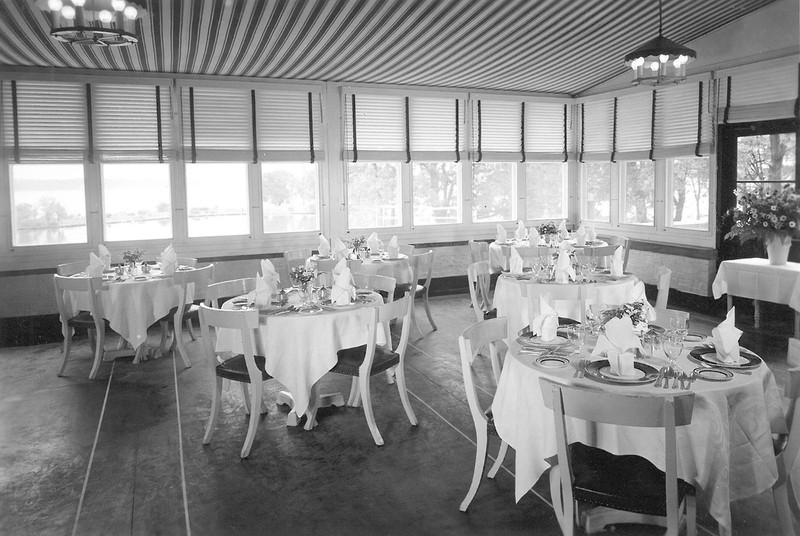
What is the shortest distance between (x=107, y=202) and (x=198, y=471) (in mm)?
5589

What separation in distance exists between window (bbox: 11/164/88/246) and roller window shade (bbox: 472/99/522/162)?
588 centimetres

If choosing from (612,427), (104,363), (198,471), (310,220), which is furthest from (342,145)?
(612,427)

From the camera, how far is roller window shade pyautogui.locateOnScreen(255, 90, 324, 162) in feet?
30.2

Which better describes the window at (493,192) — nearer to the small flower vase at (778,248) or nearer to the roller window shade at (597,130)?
the roller window shade at (597,130)

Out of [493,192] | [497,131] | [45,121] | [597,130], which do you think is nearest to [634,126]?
[597,130]

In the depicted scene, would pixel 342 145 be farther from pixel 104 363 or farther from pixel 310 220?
pixel 104 363

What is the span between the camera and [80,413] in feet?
17.0

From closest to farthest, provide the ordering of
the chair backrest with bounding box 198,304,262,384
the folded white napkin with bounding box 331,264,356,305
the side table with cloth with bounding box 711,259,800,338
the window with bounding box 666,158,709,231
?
the chair backrest with bounding box 198,304,262,384 → the folded white napkin with bounding box 331,264,356,305 → the side table with cloth with bounding box 711,259,800,338 → the window with bounding box 666,158,709,231

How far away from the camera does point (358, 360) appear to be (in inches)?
183

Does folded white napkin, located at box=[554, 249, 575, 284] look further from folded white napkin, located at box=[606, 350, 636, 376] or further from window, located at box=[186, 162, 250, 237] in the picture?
window, located at box=[186, 162, 250, 237]

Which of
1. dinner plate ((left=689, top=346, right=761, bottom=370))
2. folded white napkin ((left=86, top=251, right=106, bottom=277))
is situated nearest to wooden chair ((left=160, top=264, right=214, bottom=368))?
A: folded white napkin ((left=86, top=251, right=106, bottom=277))

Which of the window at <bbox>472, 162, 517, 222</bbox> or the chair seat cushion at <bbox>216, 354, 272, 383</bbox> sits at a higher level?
the window at <bbox>472, 162, 517, 222</bbox>

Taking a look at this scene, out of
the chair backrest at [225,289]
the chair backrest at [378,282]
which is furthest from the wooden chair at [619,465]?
the chair backrest at [225,289]

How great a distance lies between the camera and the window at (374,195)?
10.0m
